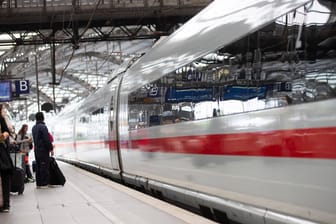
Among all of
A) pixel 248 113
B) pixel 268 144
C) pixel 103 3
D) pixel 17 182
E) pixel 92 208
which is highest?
pixel 103 3

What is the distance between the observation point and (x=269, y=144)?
17.8 feet

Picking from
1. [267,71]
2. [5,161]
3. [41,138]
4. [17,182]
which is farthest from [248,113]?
[41,138]

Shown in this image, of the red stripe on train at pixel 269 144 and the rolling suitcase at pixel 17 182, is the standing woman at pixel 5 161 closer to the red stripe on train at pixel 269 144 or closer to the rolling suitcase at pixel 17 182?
the rolling suitcase at pixel 17 182

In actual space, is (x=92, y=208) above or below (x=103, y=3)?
below

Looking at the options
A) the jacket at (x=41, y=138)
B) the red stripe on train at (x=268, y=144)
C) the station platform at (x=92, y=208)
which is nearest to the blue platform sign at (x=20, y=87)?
the jacket at (x=41, y=138)

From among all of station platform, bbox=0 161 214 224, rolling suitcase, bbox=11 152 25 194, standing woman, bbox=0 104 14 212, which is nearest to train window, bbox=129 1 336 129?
station platform, bbox=0 161 214 224

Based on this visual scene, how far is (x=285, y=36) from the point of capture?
525 centimetres

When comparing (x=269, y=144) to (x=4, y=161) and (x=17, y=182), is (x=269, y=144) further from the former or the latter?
(x=17, y=182)

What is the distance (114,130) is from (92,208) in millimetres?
6130

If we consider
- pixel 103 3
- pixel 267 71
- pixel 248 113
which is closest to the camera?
pixel 267 71

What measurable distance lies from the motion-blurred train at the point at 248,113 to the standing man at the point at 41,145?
6.48ft

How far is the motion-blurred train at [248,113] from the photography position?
4.68 m

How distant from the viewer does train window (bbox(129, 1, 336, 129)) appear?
471 centimetres

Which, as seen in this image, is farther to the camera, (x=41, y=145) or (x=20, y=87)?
(x=20, y=87)
